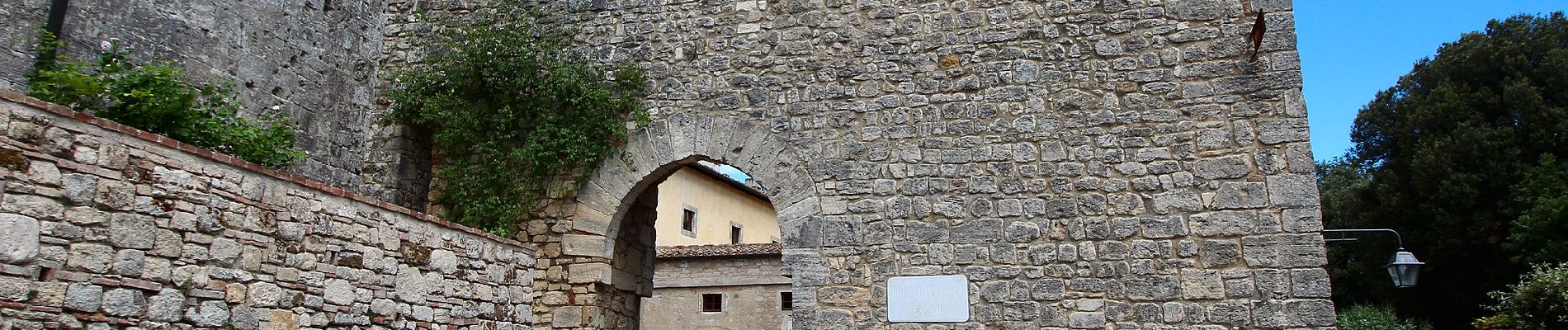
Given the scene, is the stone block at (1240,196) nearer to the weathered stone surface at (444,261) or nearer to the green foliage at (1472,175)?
the weathered stone surface at (444,261)

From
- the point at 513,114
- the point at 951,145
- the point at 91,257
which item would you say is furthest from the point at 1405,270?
the point at 91,257

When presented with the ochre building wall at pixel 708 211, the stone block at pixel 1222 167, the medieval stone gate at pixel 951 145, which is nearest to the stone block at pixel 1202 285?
the medieval stone gate at pixel 951 145

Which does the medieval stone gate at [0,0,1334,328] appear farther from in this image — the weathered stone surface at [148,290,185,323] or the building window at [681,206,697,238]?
the building window at [681,206,697,238]

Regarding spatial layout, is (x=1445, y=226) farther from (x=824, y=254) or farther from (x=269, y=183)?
(x=269, y=183)

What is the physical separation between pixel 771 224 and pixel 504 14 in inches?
731

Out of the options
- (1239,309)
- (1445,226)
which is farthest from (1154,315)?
(1445,226)

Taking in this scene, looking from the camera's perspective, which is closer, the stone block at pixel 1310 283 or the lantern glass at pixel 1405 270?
the stone block at pixel 1310 283

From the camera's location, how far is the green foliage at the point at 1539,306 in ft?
31.6

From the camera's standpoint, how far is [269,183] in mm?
5172

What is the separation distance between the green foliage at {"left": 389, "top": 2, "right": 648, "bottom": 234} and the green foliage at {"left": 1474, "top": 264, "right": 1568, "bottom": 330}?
332 inches

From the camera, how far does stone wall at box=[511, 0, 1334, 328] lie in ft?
21.8

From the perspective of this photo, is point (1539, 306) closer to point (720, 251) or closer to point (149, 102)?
point (720, 251)

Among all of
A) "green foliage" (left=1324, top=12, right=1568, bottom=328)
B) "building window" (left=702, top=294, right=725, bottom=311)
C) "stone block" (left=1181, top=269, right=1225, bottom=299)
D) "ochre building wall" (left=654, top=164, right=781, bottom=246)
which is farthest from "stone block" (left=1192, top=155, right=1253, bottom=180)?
"ochre building wall" (left=654, top=164, right=781, bottom=246)

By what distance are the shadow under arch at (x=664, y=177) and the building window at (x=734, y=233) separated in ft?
52.1
